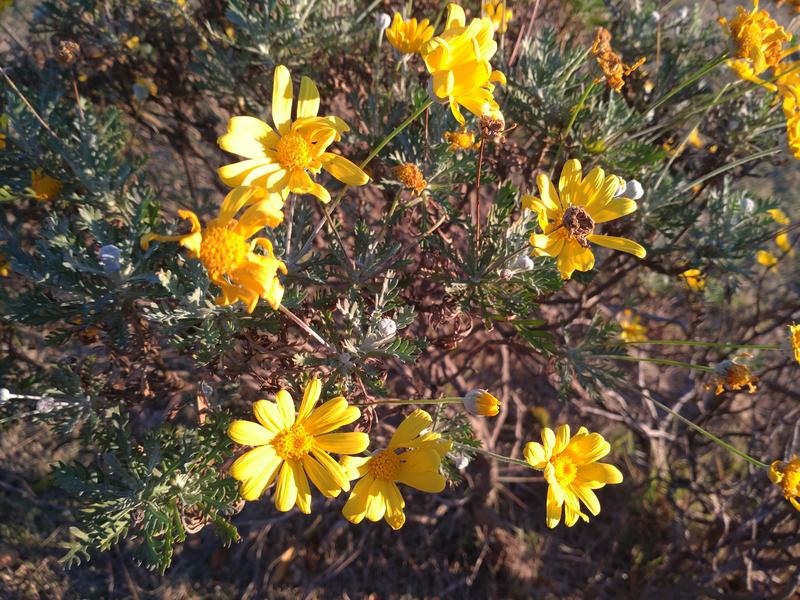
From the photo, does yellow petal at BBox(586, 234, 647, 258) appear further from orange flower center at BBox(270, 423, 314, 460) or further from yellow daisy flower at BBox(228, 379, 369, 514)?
orange flower center at BBox(270, 423, 314, 460)

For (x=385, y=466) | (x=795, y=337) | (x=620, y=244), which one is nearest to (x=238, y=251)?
(x=385, y=466)

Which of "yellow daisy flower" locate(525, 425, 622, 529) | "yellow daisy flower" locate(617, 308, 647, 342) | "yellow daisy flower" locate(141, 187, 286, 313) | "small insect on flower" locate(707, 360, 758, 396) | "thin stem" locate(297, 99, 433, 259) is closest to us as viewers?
"yellow daisy flower" locate(141, 187, 286, 313)

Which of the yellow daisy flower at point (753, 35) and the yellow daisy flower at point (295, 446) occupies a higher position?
the yellow daisy flower at point (753, 35)

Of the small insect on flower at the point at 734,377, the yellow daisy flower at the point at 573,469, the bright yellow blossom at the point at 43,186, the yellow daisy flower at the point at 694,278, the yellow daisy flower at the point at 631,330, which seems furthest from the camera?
the yellow daisy flower at the point at 631,330

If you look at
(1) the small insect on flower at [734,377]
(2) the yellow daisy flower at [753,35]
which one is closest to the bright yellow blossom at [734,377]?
(1) the small insect on flower at [734,377]

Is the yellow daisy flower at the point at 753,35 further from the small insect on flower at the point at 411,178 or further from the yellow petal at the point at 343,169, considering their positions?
the yellow petal at the point at 343,169

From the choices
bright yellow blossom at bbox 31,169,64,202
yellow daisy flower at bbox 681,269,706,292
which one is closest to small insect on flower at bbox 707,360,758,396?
yellow daisy flower at bbox 681,269,706,292

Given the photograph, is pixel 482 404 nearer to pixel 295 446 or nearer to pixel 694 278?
pixel 295 446
